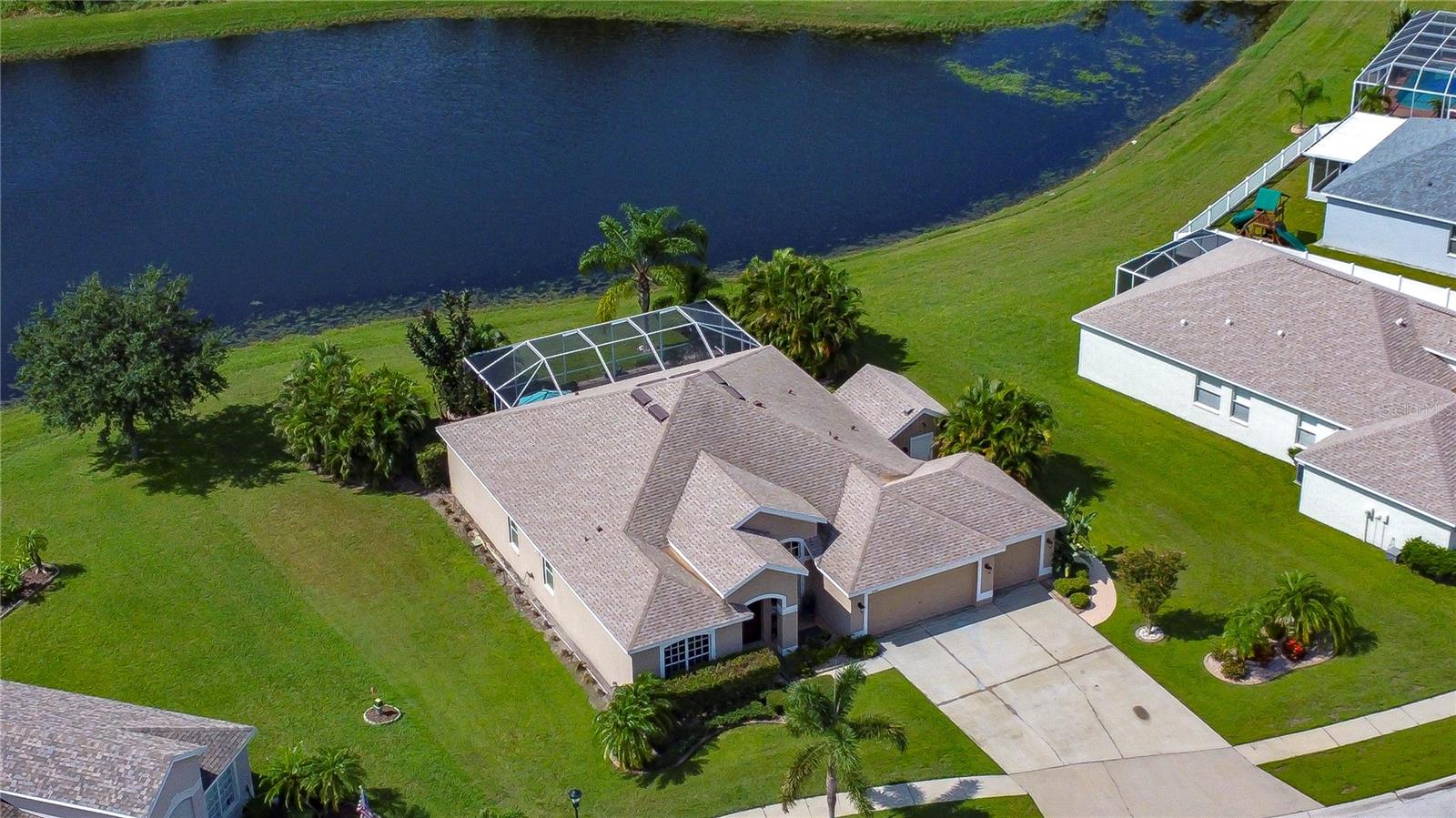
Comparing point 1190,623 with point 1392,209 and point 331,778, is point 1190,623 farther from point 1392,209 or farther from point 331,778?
point 1392,209

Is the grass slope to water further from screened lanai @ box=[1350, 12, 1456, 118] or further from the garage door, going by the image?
the garage door

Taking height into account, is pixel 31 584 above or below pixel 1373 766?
above

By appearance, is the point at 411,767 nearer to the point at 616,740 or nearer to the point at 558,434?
the point at 616,740

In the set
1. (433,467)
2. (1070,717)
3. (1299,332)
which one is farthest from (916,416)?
(433,467)

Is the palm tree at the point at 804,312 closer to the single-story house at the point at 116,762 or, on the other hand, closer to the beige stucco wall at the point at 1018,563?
the beige stucco wall at the point at 1018,563

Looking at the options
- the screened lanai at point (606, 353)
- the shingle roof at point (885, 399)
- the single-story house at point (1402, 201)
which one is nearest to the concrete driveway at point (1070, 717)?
the shingle roof at point (885, 399)

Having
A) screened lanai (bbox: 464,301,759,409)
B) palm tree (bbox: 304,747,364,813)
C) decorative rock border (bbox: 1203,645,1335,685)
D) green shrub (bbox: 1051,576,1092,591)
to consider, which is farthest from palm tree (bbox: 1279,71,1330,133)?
palm tree (bbox: 304,747,364,813)
